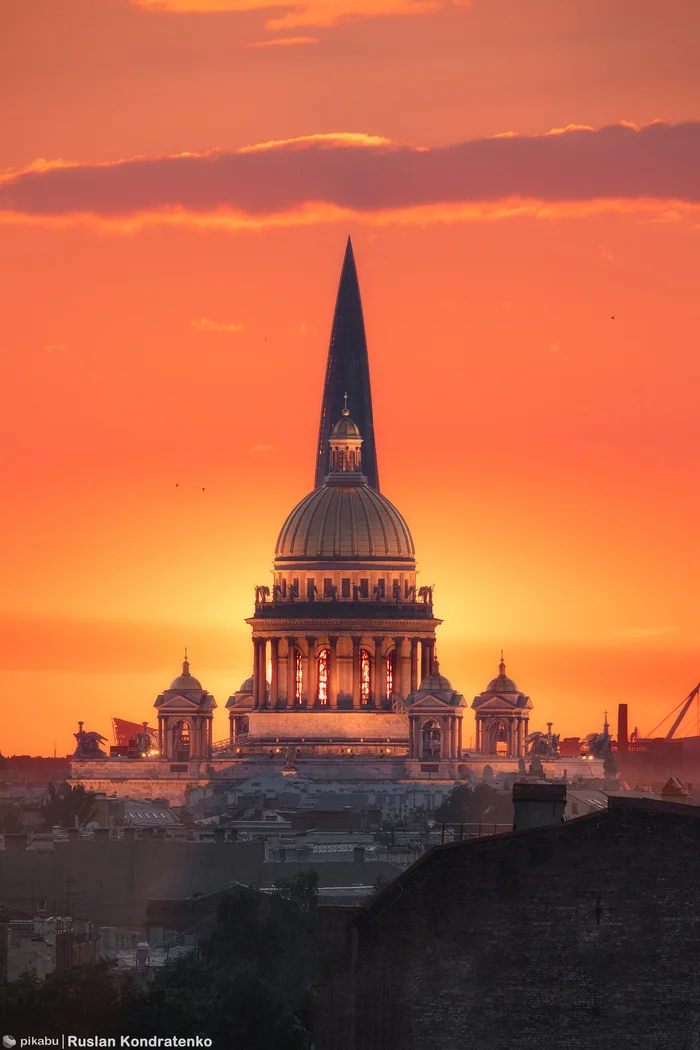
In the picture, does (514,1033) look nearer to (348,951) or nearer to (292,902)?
(348,951)

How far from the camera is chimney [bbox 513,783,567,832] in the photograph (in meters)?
104

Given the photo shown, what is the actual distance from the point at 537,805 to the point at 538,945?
8.14 meters

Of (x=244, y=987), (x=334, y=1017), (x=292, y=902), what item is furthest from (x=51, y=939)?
(x=334, y=1017)

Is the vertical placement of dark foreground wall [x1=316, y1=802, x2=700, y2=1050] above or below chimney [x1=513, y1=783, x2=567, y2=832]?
below

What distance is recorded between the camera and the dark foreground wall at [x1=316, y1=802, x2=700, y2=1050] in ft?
315

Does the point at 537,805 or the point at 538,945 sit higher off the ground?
the point at 537,805

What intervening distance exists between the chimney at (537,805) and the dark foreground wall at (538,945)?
638cm

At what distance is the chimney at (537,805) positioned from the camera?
342 feet

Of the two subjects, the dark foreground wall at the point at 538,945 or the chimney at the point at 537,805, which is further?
the chimney at the point at 537,805

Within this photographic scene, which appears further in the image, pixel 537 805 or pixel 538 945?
pixel 537 805

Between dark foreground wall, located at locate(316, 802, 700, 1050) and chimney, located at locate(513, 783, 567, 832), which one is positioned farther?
chimney, located at locate(513, 783, 567, 832)

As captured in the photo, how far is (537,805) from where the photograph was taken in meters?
105

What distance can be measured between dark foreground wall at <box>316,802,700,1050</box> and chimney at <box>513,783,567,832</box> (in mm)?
6375

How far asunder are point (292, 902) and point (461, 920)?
62.3 meters
